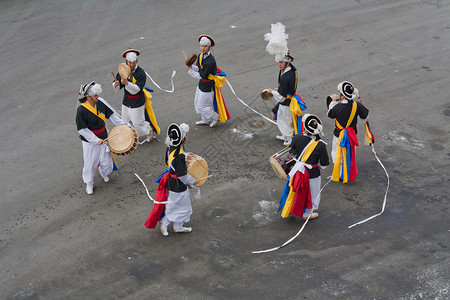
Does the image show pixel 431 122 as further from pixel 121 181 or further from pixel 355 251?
pixel 121 181

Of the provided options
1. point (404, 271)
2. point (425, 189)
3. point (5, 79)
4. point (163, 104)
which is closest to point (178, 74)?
point (163, 104)

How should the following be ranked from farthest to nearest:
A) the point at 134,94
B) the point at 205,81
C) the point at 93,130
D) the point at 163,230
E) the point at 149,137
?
the point at 205,81 → the point at 149,137 → the point at 134,94 → the point at 93,130 → the point at 163,230

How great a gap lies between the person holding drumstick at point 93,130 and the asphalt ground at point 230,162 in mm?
Answer: 375

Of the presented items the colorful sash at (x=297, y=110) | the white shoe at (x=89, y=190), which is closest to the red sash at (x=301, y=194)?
the colorful sash at (x=297, y=110)

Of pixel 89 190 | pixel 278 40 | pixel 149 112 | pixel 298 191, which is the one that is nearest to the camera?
pixel 298 191

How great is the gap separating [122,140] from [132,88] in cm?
154

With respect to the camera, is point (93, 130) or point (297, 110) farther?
point (297, 110)

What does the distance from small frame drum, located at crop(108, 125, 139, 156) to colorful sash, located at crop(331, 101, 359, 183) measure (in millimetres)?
3364

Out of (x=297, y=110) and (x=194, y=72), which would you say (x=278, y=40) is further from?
(x=194, y=72)

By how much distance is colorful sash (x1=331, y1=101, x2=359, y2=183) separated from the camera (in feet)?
26.8

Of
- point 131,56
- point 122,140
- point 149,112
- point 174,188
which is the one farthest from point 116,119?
point 174,188

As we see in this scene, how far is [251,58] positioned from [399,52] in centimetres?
389

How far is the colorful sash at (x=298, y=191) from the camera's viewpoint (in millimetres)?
7199

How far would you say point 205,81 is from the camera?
9.91 meters
